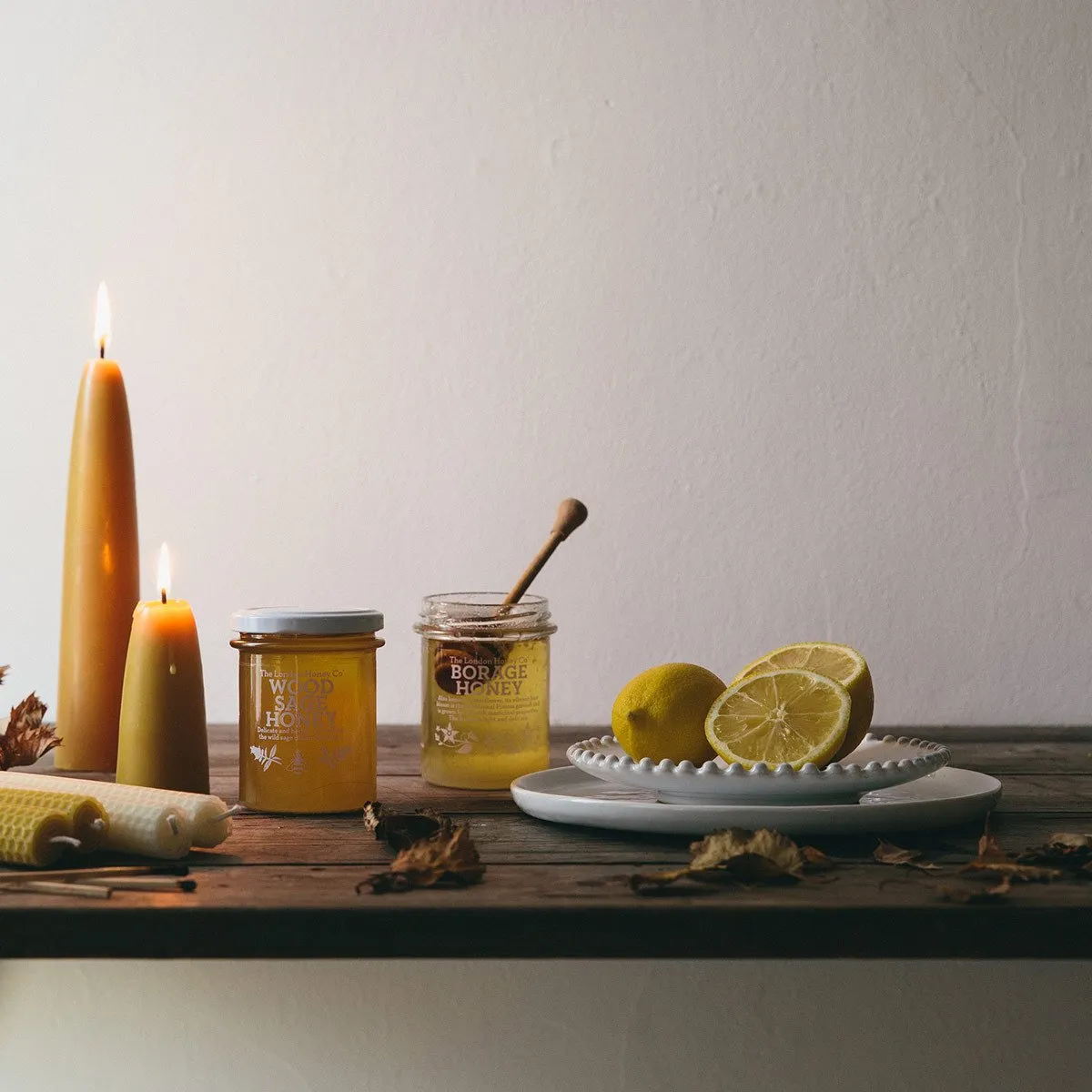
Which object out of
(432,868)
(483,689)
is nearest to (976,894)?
(432,868)

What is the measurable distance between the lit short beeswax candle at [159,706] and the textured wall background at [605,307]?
49 centimetres

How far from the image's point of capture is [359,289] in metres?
1.26

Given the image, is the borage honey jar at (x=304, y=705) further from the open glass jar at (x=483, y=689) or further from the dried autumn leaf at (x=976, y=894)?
Result: the dried autumn leaf at (x=976, y=894)

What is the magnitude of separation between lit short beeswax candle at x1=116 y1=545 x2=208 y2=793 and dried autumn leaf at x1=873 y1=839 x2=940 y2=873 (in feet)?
1.35

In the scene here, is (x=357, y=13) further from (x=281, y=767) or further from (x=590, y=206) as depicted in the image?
(x=281, y=767)

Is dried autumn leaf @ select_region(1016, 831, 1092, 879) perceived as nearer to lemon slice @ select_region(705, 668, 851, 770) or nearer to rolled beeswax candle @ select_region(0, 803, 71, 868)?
lemon slice @ select_region(705, 668, 851, 770)

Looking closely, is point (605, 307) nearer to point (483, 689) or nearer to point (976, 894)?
point (483, 689)

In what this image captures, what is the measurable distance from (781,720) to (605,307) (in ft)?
1.99

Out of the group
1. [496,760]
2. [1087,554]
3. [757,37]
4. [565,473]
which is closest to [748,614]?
[565,473]

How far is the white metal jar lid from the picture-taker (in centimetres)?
74

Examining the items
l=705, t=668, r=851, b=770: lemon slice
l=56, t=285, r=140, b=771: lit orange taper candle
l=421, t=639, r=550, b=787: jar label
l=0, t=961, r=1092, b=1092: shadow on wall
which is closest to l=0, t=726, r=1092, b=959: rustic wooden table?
l=705, t=668, r=851, b=770: lemon slice

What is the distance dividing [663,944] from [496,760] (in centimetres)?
31

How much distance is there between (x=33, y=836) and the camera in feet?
2.07

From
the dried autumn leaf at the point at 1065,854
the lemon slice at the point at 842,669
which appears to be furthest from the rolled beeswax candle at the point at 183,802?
the dried autumn leaf at the point at 1065,854
